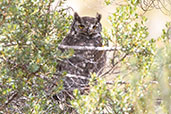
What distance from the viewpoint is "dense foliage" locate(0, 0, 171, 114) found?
307 centimetres

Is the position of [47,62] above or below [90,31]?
below

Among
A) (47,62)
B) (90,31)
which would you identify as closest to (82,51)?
(90,31)

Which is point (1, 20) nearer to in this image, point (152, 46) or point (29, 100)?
point (29, 100)

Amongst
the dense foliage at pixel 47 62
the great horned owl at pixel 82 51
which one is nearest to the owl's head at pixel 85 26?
the great horned owl at pixel 82 51

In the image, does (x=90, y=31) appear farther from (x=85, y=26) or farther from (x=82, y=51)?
(x=82, y=51)

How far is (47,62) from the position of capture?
11.0 ft

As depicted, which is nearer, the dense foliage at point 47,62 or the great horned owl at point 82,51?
the dense foliage at point 47,62

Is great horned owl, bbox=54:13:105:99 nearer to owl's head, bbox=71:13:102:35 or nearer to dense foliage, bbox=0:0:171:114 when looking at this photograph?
owl's head, bbox=71:13:102:35

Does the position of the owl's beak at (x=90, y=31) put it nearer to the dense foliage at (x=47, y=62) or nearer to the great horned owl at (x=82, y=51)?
the great horned owl at (x=82, y=51)

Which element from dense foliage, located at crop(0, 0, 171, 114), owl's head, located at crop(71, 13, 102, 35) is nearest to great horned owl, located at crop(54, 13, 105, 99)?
owl's head, located at crop(71, 13, 102, 35)

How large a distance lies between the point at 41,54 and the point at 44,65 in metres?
0.12

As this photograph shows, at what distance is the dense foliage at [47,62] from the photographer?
Answer: 10.1 ft

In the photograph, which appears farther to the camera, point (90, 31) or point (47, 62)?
point (90, 31)

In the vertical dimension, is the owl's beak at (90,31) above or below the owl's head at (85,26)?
below
